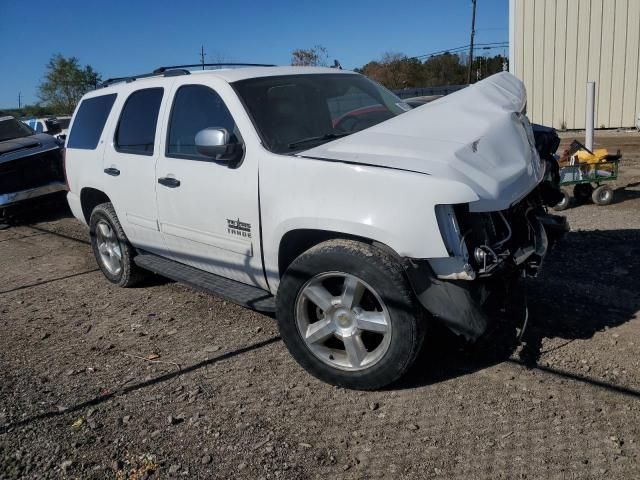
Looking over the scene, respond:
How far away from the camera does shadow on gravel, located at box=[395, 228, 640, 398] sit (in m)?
3.78

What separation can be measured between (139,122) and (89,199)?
1381 millimetres

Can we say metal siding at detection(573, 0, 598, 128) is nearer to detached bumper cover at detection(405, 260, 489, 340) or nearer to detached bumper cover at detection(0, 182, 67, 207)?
detached bumper cover at detection(0, 182, 67, 207)

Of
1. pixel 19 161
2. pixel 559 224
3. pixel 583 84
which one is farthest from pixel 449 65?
pixel 559 224

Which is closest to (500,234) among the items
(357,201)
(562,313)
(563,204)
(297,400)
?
(357,201)

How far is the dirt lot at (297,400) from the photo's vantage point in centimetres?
296

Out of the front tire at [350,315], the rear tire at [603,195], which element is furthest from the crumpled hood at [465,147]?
the rear tire at [603,195]

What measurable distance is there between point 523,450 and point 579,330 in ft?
4.94

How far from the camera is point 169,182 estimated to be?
455 cm

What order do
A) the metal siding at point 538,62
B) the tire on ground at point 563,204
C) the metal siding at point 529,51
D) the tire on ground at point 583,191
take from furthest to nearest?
the metal siding at point 529,51 < the metal siding at point 538,62 < the tire on ground at point 583,191 < the tire on ground at point 563,204

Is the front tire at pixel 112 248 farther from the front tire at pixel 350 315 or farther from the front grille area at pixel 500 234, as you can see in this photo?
the front grille area at pixel 500 234

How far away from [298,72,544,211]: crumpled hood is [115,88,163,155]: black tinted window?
1.72 m

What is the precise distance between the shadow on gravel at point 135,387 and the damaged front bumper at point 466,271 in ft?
5.00

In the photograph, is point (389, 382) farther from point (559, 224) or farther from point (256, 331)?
point (559, 224)

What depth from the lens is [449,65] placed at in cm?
5609
